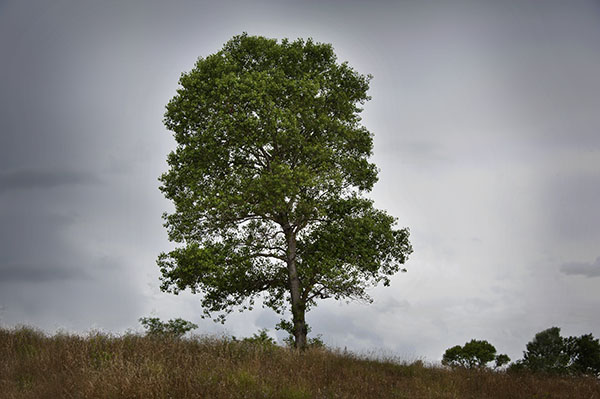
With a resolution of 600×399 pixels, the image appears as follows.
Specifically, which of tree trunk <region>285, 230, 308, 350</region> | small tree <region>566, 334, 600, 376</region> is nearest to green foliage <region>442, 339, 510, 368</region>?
small tree <region>566, 334, 600, 376</region>

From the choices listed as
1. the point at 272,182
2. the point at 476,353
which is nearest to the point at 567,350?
the point at 476,353

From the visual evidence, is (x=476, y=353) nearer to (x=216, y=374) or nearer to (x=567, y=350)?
(x=567, y=350)

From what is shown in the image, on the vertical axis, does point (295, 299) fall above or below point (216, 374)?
above

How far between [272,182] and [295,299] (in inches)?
212

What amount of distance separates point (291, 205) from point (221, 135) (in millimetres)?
4197

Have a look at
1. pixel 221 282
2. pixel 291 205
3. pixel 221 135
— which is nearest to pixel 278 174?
pixel 291 205

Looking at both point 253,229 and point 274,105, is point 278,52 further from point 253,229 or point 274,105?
point 253,229

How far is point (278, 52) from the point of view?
76.7 ft

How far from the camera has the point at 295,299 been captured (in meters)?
21.9

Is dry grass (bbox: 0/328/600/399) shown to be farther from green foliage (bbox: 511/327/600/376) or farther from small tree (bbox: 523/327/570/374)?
green foliage (bbox: 511/327/600/376)

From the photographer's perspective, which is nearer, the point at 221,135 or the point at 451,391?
the point at 451,391

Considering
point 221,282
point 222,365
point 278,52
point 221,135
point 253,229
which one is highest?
point 278,52

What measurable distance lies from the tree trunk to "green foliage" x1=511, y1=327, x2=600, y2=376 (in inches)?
349

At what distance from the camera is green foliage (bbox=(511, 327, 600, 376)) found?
64.2 ft
